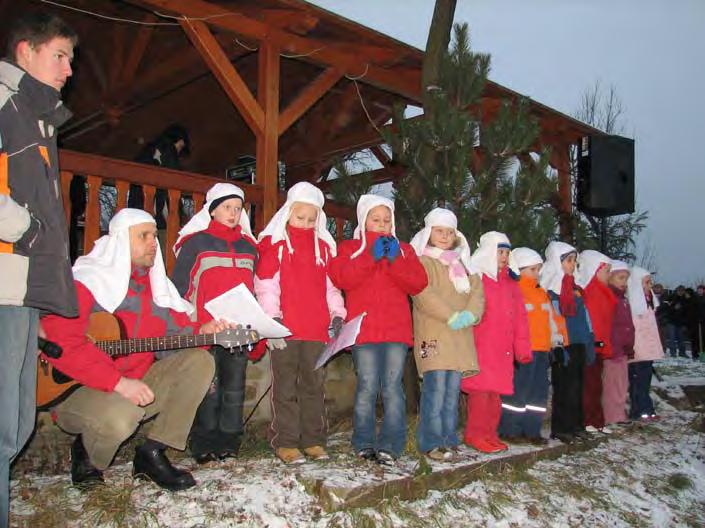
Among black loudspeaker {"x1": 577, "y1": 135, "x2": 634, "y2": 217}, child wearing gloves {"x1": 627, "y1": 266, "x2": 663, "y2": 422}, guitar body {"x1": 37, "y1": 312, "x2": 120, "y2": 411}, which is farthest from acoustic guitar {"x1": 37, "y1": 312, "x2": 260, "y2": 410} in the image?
black loudspeaker {"x1": 577, "y1": 135, "x2": 634, "y2": 217}

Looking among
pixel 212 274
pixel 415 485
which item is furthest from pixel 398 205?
pixel 415 485

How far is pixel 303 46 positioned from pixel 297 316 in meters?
3.80

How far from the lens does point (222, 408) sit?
387 cm

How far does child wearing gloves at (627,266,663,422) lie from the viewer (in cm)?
658

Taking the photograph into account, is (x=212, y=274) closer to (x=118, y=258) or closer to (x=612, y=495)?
(x=118, y=258)

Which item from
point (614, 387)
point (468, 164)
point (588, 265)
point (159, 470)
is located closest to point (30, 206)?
point (159, 470)

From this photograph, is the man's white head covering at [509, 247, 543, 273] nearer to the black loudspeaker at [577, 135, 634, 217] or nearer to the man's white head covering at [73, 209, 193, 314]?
the man's white head covering at [73, 209, 193, 314]

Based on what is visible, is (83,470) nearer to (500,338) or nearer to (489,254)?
(500,338)

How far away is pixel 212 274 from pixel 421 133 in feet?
7.71

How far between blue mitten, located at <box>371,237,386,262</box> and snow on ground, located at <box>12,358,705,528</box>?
4.26 feet

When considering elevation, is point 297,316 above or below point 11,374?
above

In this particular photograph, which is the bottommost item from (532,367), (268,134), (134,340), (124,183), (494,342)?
(532,367)

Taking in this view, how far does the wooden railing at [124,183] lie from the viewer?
4.79 meters

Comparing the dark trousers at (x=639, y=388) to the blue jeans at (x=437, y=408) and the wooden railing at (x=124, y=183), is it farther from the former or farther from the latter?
the wooden railing at (x=124, y=183)
